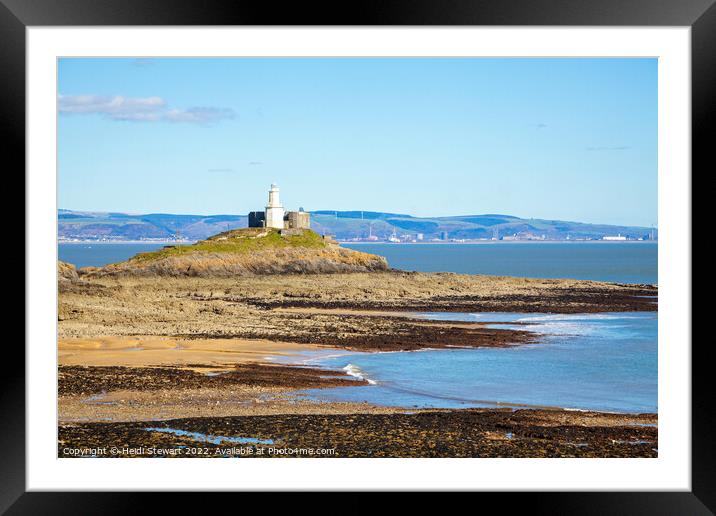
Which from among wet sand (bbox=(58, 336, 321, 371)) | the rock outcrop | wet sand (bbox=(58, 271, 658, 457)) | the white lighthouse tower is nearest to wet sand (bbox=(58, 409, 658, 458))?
wet sand (bbox=(58, 271, 658, 457))

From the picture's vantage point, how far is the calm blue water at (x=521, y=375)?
34.4 feet

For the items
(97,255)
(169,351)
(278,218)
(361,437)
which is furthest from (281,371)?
(97,255)

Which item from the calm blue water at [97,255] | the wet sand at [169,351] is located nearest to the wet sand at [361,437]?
the wet sand at [169,351]

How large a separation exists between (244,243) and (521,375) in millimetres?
30431

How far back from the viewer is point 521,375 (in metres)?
12.9

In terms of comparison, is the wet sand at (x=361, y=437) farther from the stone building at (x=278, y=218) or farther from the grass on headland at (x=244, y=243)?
the stone building at (x=278, y=218)

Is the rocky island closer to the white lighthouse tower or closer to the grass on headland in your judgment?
the grass on headland

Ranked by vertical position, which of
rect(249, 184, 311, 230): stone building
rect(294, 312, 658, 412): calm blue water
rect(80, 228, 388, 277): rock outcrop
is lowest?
rect(294, 312, 658, 412): calm blue water

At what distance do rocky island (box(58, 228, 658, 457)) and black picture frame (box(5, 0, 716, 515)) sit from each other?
1989 millimetres

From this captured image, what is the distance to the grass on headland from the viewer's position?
39781 millimetres
